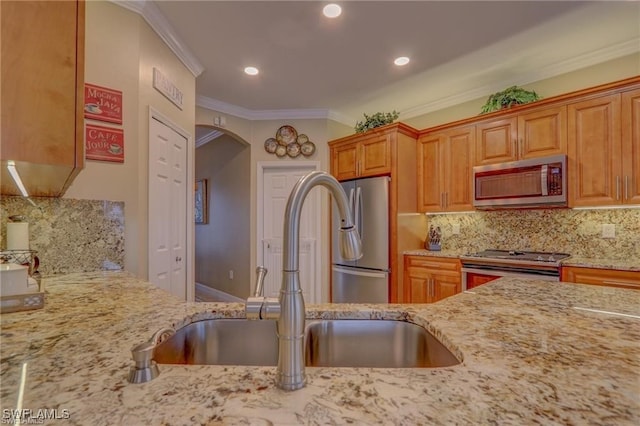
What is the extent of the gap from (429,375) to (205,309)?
28.5 inches

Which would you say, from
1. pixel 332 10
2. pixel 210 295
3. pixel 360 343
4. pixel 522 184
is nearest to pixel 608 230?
pixel 522 184

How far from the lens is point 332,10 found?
2100 millimetres

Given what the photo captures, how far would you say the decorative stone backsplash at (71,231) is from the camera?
1558 mm

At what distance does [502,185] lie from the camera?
2762 mm

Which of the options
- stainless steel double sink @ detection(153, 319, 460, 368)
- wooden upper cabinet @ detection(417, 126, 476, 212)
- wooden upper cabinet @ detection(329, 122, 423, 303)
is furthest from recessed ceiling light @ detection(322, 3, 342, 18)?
stainless steel double sink @ detection(153, 319, 460, 368)

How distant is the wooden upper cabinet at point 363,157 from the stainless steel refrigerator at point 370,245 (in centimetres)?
13

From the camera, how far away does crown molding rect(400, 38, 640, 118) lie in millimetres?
2455

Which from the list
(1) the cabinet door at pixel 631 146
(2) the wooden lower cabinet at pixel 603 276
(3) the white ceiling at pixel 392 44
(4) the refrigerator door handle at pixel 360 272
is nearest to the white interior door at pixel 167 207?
(3) the white ceiling at pixel 392 44

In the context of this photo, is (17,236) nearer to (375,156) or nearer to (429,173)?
(375,156)

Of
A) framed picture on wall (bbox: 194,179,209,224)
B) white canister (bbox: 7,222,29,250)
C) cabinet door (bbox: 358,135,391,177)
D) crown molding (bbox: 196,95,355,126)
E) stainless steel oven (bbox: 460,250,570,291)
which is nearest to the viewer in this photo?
white canister (bbox: 7,222,29,250)

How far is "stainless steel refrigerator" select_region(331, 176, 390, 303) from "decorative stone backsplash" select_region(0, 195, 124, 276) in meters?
1.98

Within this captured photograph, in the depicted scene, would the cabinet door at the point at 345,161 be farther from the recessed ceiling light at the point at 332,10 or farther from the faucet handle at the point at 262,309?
the faucet handle at the point at 262,309

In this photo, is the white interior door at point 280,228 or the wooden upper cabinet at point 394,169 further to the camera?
the white interior door at point 280,228

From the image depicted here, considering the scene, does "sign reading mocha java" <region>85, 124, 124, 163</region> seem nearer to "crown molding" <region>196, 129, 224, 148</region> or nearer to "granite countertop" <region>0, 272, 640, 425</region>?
"granite countertop" <region>0, 272, 640, 425</region>
